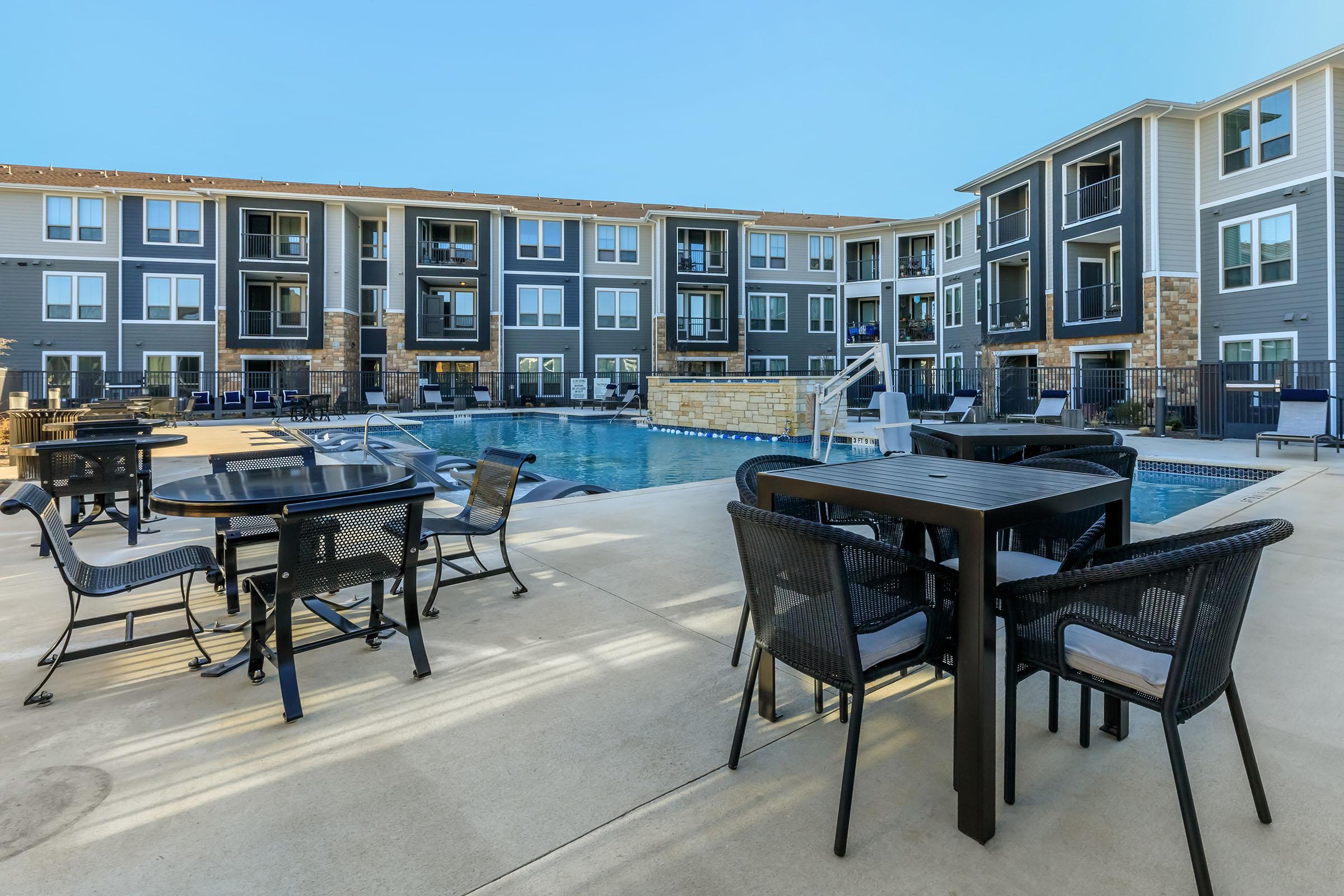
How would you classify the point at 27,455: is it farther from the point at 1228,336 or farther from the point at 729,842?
the point at 1228,336

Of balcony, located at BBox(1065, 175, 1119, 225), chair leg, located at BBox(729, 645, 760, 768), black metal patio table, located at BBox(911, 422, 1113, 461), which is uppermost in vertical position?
balcony, located at BBox(1065, 175, 1119, 225)

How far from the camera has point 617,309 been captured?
30.4 m

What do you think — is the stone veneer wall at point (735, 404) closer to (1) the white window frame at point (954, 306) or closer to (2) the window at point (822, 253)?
(1) the white window frame at point (954, 306)

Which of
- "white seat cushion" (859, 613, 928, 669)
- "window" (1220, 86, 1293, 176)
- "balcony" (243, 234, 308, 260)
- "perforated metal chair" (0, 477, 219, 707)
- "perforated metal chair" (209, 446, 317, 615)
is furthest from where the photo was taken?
"balcony" (243, 234, 308, 260)

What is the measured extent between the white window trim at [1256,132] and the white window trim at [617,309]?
64.4ft

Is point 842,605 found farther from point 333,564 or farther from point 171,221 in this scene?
point 171,221

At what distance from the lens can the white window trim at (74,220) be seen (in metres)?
24.8

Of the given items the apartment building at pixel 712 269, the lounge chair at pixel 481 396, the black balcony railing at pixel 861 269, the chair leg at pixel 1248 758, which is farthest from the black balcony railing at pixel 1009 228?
the chair leg at pixel 1248 758

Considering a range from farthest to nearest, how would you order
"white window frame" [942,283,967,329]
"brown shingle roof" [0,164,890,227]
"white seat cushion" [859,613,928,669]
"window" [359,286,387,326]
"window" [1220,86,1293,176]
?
"window" [359,286,387,326], "white window frame" [942,283,967,329], "brown shingle roof" [0,164,890,227], "window" [1220,86,1293,176], "white seat cushion" [859,613,928,669]

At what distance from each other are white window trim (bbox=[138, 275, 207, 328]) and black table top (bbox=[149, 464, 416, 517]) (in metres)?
26.5

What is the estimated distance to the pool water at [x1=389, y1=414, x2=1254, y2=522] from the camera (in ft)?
29.1

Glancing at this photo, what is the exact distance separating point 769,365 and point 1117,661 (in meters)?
30.3

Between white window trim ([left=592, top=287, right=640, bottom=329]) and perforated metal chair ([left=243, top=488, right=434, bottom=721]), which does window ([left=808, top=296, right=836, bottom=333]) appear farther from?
perforated metal chair ([left=243, top=488, right=434, bottom=721])

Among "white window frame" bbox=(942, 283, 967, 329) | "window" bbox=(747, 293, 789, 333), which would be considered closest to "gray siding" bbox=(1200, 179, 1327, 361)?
"white window frame" bbox=(942, 283, 967, 329)
